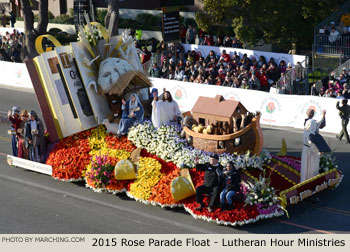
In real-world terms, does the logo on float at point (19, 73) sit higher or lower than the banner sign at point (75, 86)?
lower

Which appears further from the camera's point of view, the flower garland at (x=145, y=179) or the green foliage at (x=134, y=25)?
the green foliage at (x=134, y=25)

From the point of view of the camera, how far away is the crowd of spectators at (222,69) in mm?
27562

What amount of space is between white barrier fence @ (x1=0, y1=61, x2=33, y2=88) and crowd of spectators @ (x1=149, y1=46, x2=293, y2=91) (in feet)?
22.5

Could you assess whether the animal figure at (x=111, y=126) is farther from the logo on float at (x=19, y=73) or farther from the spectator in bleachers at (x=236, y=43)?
the logo on float at (x=19, y=73)

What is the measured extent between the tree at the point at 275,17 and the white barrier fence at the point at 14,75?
32.1ft

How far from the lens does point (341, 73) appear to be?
1093 inches

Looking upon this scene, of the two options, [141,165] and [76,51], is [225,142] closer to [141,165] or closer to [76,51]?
[141,165]

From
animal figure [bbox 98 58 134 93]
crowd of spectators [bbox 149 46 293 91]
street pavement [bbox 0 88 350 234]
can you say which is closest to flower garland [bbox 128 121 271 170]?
street pavement [bbox 0 88 350 234]

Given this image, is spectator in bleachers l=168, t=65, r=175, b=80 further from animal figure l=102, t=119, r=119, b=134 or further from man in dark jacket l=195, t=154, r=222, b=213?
man in dark jacket l=195, t=154, r=222, b=213

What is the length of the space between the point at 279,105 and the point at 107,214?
10.4 meters

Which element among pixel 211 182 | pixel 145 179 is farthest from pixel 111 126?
pixel 211 182

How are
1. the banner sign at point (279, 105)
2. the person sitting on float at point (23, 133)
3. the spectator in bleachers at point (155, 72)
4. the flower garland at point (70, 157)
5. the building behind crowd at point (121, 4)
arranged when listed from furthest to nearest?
the building behind crowd at point (121, 4), the spectator in bleachers at point (155, 72), the banner sign at point (279, 105), the person sitting on float at point (23, 133), the flower garland at point (70, 157)

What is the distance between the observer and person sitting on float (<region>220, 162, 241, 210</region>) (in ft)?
49.6

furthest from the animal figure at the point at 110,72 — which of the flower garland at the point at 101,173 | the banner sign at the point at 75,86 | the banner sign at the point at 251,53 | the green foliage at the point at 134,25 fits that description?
the green foliage at the point at 134,25
